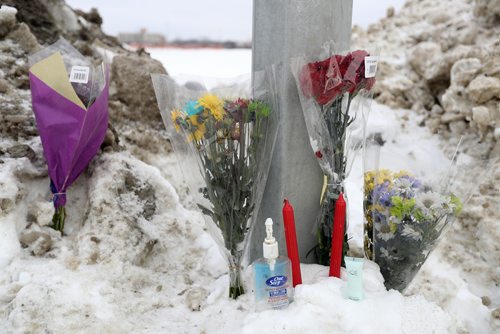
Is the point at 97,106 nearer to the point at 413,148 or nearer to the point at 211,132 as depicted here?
the point at 211,132

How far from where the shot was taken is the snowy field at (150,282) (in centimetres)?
161

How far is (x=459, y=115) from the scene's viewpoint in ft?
11.1

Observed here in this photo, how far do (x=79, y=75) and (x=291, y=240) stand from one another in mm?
1208

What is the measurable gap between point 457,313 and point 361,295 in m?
0.65

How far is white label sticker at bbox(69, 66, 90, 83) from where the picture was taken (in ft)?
6.95

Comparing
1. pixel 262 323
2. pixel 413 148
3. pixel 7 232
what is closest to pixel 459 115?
pixel 413 148

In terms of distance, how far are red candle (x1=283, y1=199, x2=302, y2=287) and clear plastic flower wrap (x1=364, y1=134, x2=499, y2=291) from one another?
34cm

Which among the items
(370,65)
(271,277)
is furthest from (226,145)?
(370,65)

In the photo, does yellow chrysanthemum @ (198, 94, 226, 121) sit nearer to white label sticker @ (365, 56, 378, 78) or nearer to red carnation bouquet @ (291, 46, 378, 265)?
red carnation bouquet @ (291, 46, 378, 265)

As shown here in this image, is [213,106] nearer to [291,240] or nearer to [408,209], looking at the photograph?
[291,240]

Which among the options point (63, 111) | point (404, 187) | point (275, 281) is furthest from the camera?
point (63, 111)

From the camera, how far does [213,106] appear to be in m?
1.73

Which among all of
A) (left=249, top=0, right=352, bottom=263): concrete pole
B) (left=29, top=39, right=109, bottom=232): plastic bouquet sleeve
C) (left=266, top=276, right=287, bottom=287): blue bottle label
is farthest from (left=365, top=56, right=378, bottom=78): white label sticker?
(left=29, top=39, right=109, bottom=232): plastic bouquet sleeve

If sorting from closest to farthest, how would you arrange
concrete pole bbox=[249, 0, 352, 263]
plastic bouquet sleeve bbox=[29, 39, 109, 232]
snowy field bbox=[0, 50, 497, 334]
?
1. snowy field bbox=[0, 50, 497, 334]
2. concrete pole bbox=[249, 0, 352, 263]
3. plastic bouquet sleeve bbox=[29, 39, 109, 232]
